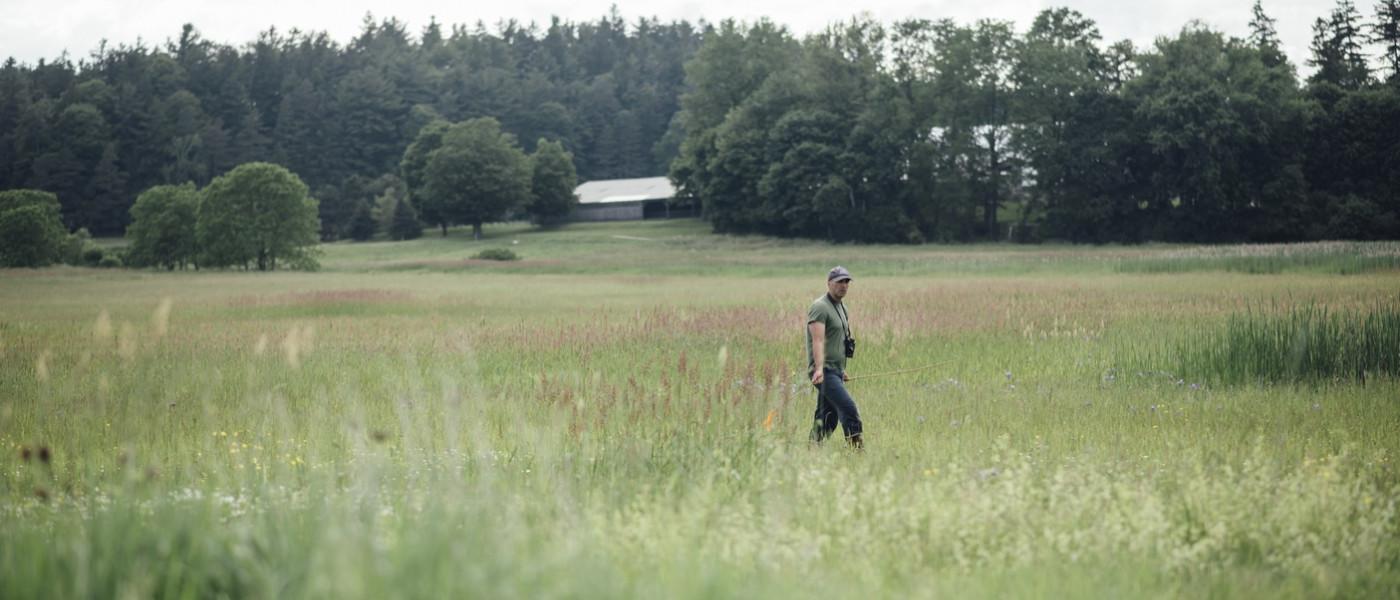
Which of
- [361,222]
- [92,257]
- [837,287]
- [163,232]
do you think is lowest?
[92,257]

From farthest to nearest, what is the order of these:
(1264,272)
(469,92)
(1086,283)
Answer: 1. (469,92)
2. (1264,272)
3. (1086,283)

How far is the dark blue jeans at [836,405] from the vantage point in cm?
1067

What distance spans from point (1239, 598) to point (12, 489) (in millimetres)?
9112

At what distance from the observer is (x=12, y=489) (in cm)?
903

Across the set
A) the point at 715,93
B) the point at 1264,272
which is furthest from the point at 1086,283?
the point at 715,93

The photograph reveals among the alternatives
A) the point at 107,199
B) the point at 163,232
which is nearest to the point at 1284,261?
the point at 163,232

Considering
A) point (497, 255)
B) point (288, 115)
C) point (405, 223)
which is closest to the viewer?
point (497, 255)

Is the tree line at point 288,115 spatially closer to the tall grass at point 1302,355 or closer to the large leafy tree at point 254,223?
the large leafy tree at point 254,223

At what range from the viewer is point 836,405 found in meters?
10.8

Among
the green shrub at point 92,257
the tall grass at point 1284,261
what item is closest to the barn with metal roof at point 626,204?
the green shrub at point 92,257

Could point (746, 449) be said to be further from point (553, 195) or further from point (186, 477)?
point (553, 195)

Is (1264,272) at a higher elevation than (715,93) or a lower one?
lower

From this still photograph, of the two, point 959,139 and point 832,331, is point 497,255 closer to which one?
point 959,139

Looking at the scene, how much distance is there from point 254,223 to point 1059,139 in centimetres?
5697
